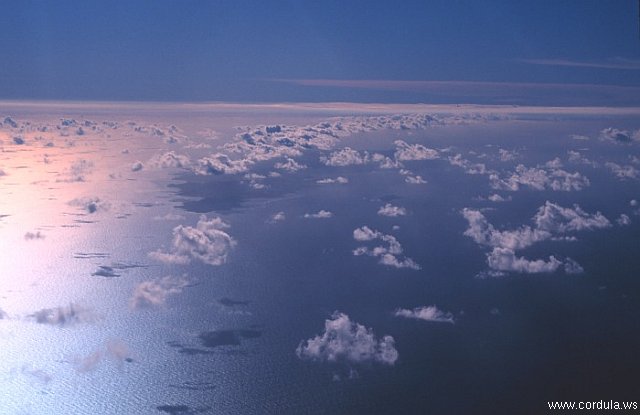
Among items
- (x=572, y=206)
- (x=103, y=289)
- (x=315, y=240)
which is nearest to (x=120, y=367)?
(x=103, y=289)

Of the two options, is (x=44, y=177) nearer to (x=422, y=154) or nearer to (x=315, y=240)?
(x=315, y=240)

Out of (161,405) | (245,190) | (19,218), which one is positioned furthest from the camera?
(245,190)

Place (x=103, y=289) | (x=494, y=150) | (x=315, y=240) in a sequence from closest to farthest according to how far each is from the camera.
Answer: (x=103, y=289)
(x=315, y=240)
(x=494, y=150)

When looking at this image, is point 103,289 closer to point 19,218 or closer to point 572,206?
point 19,218

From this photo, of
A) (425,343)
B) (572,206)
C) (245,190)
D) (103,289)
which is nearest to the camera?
(425,343)

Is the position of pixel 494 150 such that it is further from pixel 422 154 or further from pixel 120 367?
pixel 120 367

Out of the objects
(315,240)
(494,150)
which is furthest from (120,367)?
(494,150)

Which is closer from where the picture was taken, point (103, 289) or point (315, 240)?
point (103, 289)

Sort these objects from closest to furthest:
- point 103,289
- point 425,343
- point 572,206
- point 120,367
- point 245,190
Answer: point 120,367 → point 425,343 → point 103,289 → point 572,206 → point 245,190

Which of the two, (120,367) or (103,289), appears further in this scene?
(103,289)
